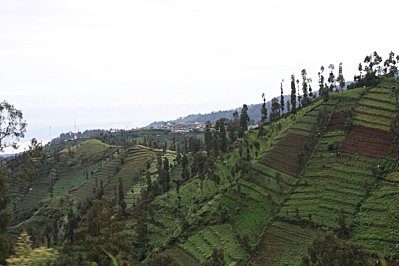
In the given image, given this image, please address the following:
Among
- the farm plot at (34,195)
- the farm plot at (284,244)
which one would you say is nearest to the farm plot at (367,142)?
→ the farm plot at (284,244)

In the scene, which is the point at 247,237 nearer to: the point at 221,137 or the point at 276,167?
the point at 276,167

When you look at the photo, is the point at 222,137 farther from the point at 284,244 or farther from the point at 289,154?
the point at 284,244

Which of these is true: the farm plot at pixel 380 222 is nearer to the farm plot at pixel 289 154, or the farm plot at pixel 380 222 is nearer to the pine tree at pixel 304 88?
the farm plot at pixel 289 154

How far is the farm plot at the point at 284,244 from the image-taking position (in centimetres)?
5714

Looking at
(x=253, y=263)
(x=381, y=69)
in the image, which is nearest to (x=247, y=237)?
(x=253, y=263)

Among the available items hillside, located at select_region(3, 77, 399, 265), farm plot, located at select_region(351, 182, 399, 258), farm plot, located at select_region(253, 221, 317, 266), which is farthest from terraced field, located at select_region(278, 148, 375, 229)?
farm plot, located at select_region(253, 221, 317, 266)

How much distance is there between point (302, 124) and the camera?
91.6 m

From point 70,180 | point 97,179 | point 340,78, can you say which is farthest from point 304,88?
point 70,180

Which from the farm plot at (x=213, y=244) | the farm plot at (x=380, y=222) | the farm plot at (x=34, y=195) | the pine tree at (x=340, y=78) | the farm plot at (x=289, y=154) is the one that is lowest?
the farm plot at (x=34, y=195)

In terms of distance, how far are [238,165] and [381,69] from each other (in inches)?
2304

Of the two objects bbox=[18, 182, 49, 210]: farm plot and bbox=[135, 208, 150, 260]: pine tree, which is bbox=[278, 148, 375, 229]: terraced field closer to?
bbox=[135, 208, 150, 260]: pine tree

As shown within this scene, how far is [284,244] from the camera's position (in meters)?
60.0

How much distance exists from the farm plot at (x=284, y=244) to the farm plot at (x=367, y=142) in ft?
73.1

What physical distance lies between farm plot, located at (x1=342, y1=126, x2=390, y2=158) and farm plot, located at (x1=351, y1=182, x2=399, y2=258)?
11220mm
